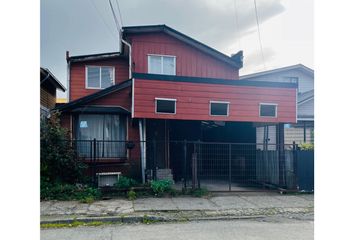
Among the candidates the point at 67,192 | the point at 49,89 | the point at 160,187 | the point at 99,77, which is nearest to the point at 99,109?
the point at 67,192

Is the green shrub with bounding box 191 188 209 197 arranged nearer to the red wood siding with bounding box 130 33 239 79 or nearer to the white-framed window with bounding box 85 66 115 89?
the red wood siding with bounding box 130 33 239 79

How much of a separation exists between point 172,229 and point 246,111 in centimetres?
495

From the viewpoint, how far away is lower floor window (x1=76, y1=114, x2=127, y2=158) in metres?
9.93

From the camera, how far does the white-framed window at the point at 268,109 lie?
8.85m

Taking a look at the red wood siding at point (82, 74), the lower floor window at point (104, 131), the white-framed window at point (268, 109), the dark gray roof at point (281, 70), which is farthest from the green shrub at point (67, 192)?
the dark gray roof at point (281, 70)

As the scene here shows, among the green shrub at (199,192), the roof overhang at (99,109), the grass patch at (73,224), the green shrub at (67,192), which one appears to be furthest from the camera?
the roof overhang at (99,109)

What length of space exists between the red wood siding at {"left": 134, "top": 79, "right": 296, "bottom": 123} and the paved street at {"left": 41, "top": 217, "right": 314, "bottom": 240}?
3.73m

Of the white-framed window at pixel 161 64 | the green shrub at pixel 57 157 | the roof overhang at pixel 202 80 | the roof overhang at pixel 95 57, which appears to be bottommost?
the green shrub at pixel 57 157

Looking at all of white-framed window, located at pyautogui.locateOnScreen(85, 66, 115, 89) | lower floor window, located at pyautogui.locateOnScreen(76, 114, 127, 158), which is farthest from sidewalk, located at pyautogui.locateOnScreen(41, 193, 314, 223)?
white-framed window, located at pyautogui.locateOnScreen(85, 66, 115, 89)

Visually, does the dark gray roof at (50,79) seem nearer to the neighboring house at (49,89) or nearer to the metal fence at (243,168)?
the neighboring house at (49,89)

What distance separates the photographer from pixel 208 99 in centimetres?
859

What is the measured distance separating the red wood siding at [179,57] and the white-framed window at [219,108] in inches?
160

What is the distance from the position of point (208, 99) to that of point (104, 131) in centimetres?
406
